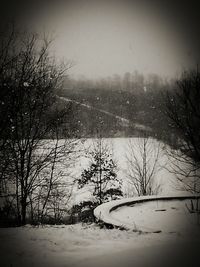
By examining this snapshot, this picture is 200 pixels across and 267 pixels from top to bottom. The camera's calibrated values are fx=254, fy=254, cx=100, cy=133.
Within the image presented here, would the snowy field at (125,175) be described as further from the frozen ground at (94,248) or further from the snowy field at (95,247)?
the frozen ground at (94,248)

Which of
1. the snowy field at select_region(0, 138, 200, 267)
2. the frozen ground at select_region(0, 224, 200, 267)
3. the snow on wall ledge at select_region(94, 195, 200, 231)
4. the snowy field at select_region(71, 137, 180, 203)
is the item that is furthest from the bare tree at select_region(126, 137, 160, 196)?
the frozen ground at select_region(0, 224, 200, 267)

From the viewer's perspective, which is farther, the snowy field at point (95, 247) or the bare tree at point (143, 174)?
the bare tree at point (143, 174)

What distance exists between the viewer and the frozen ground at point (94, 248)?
4508 mm

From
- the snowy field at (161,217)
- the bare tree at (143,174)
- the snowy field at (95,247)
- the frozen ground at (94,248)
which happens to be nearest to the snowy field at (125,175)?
the bare tree at (143,174)

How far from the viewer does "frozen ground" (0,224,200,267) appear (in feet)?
14.8

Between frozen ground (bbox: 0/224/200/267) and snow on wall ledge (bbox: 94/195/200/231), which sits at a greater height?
frozen ground (bbox: 0/224/200/267)

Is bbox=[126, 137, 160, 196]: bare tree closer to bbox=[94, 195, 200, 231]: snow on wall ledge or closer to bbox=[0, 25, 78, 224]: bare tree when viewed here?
bbox=[94, 195, 200, 231]: snow on wall ledge

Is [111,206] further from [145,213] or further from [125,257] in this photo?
[125,257]

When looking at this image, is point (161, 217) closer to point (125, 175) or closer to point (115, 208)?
point (115, 208)

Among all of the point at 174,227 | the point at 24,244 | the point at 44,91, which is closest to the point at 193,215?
the point at 174,227

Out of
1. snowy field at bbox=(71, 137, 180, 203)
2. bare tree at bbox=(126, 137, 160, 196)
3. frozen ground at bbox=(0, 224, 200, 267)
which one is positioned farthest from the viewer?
bare tree at bbox=(126, 137, 160, 196)

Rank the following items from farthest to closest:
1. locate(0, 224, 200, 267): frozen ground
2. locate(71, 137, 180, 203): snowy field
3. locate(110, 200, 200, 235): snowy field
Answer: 1. locate(71, 137, 180, 203): snowy field
2. locate(110, 200, 200, 235): snowy field
3. locate(0, 224, 200, 267): frozen ground

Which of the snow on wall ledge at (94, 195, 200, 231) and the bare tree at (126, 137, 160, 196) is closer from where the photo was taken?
the snow on wall ledge at (94, 195, 200, 231)

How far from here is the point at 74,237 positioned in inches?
244
